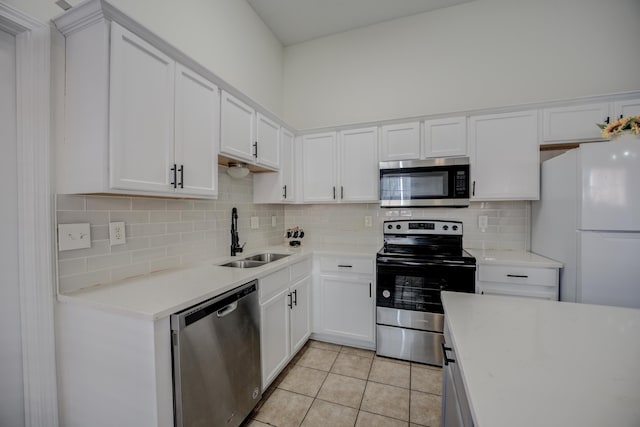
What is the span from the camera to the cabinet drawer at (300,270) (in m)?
2.24

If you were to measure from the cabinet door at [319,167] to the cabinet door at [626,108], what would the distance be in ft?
7.69

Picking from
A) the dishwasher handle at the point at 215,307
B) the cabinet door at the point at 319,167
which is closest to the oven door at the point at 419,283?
the cabinet door at the point at 319,167

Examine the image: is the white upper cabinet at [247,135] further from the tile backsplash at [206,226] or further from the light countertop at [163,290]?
the light countertop at [163,290]

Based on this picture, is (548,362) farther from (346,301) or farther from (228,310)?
(346,301)

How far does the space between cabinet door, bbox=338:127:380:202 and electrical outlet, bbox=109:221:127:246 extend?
6.25 feet

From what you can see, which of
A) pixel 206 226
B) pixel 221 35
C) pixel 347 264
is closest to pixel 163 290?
pixel 206 226

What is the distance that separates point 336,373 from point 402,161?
1.96m

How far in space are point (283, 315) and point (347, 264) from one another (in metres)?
0.77

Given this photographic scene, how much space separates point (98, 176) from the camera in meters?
1.21

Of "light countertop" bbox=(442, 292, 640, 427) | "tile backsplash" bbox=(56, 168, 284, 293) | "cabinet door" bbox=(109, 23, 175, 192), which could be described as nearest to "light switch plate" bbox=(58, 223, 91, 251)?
"tile backsplash" bbox=(56, 168, 284, 293)

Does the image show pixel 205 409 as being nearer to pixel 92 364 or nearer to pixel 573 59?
pixel 92 364

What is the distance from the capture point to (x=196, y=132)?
167 centimetres

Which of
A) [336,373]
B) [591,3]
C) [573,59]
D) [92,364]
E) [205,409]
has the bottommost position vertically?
[336,373]

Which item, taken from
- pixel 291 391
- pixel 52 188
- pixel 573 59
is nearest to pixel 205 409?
pixel 291 391
